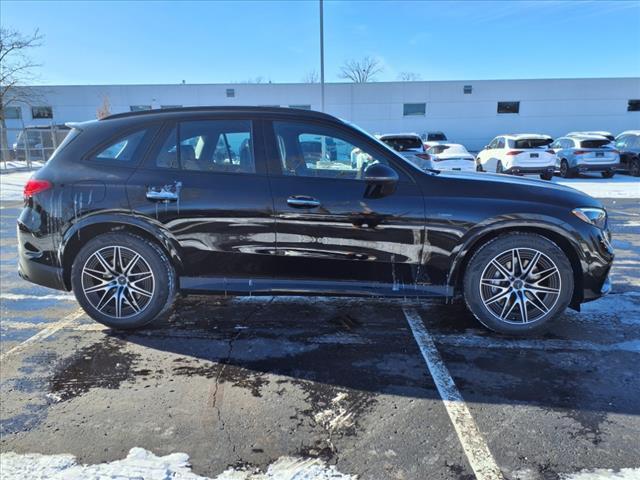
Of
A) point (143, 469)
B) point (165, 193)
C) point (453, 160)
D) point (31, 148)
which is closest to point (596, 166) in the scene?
point (453, 160)

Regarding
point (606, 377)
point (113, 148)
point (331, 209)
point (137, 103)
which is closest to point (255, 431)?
point (331, 209)

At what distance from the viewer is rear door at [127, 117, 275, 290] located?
12.8 feet

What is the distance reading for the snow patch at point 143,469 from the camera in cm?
236

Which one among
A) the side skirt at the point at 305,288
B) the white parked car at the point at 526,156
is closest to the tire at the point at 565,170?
the white parked car at the point at 526,156

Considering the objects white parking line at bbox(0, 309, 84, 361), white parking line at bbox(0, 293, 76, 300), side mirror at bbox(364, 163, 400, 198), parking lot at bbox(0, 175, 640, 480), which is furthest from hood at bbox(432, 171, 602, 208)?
white parking line at bbox(0, 293, 76, 300)

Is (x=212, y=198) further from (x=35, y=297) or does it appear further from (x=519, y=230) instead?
(x=35, y=297)

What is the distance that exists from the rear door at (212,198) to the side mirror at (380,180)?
79 centimetres

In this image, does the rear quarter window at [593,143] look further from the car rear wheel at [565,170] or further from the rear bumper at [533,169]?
the rear bumper at [533,169]

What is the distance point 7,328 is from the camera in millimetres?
4328

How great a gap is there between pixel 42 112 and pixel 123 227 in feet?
144

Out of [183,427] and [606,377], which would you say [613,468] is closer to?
[606,377]

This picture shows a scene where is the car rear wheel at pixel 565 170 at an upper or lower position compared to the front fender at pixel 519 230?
upper

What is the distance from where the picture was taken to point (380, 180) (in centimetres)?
371

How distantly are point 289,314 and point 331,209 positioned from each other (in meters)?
1.23
